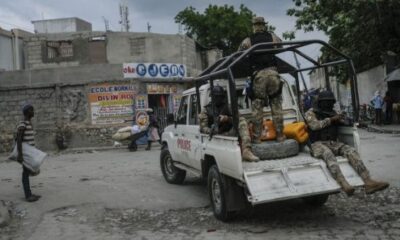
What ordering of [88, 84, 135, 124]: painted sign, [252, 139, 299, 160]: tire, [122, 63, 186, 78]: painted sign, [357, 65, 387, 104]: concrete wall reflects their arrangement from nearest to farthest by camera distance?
[252, 139, 299, 160]: tire
[88, 84, 135, 124]: painted sign
[122, 63, 186, 78]: painted sign
[357, 65, 387, 104]: concrete wall

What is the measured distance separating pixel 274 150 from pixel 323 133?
789 mm

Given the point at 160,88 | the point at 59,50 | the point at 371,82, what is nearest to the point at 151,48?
the point at 59,50

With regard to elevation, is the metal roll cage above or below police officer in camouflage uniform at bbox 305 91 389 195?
above

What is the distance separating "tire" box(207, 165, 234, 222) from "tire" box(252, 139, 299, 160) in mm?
620

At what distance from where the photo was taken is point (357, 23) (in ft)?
85.8

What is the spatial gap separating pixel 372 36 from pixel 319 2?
3.14 m

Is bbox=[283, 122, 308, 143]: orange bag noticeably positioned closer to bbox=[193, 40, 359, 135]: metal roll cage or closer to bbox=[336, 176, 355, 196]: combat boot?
bbox=[193, 40, 359, 135]: metal roll cage

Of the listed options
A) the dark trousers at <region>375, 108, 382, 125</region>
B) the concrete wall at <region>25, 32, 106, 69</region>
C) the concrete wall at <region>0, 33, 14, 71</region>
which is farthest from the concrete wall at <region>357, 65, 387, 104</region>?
the concrete wall at <region>0, 33, 14, 71</region>

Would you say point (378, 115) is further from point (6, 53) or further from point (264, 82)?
point (6, 53)

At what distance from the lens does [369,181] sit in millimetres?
6871

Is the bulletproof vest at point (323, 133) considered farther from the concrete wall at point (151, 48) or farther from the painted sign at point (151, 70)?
the concrete wall at point (151, 48)

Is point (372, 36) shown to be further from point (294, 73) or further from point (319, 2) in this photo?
point (294, 73)

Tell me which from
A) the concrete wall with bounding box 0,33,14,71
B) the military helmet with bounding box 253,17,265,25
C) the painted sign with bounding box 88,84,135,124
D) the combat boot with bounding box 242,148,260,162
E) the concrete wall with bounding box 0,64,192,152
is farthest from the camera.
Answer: the concrete wall with bounding box 0,33,14,71

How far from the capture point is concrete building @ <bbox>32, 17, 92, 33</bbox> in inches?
1545
